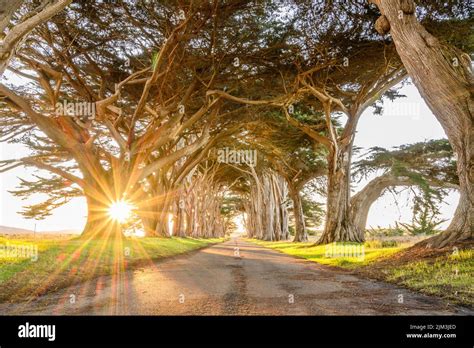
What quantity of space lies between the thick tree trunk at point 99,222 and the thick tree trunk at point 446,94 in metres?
12.9

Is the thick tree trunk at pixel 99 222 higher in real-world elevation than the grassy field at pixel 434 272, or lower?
higher

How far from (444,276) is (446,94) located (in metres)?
4.01

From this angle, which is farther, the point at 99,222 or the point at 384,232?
the point at 384,232

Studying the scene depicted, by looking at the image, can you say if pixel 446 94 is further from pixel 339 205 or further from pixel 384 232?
pixel 384 232

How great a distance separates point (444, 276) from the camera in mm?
5430

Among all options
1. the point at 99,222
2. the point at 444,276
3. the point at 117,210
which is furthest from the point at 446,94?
the point at 99,222

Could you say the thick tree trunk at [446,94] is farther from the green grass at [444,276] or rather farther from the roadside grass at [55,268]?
the roadside grass at [55,268]

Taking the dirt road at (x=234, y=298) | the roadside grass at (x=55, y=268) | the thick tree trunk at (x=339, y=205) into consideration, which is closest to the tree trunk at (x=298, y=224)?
the thick tree trunk at (x=339, y=205)

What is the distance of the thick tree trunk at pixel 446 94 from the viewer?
6.96 m

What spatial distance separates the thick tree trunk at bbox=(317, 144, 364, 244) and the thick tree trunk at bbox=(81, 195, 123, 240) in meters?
10.3

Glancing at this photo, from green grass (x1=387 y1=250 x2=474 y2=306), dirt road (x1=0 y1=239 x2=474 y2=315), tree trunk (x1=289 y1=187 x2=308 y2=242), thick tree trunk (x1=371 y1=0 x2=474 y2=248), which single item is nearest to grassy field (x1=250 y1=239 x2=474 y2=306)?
green grass (x1=387 y1=250 x2=474 y2=306)

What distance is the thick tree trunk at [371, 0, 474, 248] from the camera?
6.96 meters
